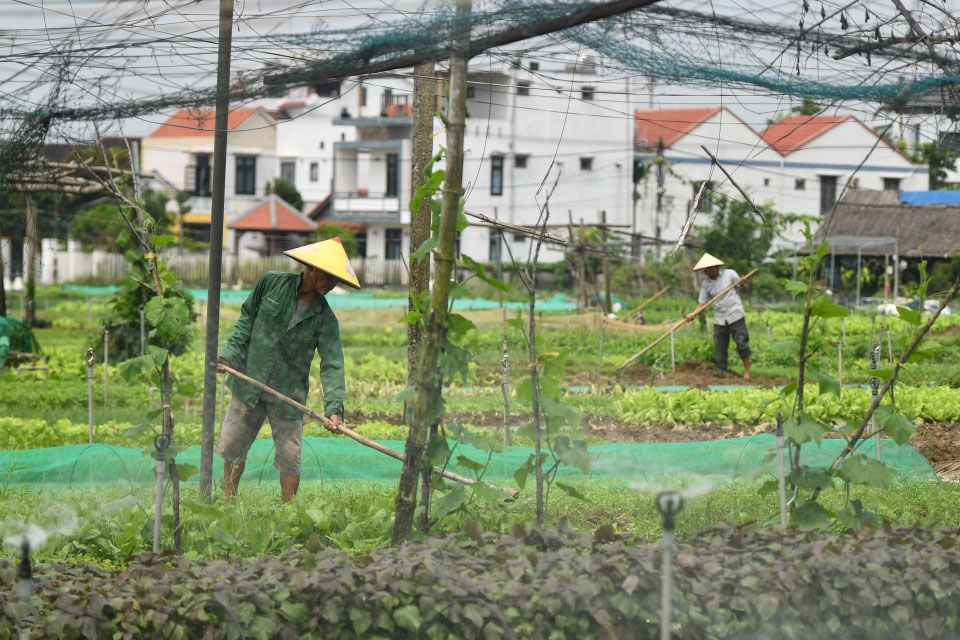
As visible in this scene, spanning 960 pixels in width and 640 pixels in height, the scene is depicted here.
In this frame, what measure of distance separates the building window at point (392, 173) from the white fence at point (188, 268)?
2.85 meters

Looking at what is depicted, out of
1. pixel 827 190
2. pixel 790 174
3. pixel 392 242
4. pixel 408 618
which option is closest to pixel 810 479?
pixel 408 618

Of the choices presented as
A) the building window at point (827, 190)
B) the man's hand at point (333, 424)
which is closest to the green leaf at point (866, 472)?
the man's hand at point (333, 424)

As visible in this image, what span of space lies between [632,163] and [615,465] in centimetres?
3030

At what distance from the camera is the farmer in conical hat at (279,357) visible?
6398 millimetres

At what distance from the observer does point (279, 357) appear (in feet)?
21.3

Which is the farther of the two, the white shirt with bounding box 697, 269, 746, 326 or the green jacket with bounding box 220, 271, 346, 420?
the white shirt with bounding box 697, 269, 746, 326

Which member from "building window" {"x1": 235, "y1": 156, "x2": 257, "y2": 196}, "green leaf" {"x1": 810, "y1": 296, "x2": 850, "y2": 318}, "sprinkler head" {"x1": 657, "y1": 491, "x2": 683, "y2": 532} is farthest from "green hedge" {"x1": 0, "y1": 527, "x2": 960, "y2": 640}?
"building window" {"x1": 235, "y1": 156, "x2": 257, "y2": 196}

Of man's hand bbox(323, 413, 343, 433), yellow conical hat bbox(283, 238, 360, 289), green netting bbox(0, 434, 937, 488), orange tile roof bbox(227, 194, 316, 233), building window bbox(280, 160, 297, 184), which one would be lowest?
green netting bbox(0, 434, 937, 488)

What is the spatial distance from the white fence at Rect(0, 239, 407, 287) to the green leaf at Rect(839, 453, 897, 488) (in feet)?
107

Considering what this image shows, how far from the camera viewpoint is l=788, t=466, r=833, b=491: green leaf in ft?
15.8

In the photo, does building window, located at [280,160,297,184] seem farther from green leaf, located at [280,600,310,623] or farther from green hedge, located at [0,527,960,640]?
green leaf, located at [280,600,310,623]

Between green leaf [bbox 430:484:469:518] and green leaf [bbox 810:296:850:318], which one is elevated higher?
green leaf [bbox 810:296:850:318]

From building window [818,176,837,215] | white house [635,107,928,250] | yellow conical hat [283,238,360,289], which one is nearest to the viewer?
yellow conical hat [283,238,360,289]

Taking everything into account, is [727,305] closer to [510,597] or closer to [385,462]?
[385,462]
